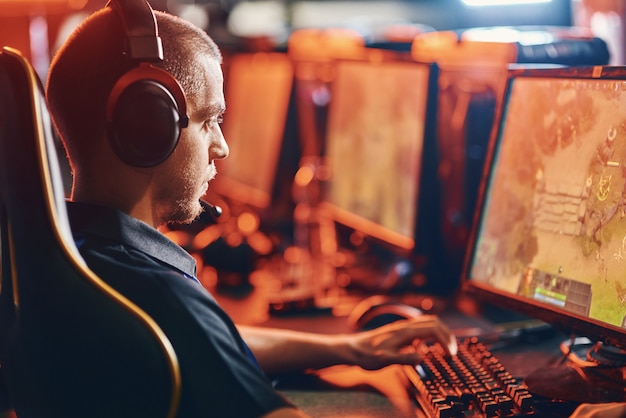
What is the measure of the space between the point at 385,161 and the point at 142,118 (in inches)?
37.8

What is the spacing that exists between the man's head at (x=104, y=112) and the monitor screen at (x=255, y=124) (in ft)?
4.19

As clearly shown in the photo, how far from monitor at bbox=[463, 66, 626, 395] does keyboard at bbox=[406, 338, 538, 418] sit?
122mm

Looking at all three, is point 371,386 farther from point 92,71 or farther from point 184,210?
point 92,71

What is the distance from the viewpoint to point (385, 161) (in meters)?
1.66

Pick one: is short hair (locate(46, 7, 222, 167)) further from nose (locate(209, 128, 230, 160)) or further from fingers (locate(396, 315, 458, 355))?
fingers (locate(396, 315, 458, 355))

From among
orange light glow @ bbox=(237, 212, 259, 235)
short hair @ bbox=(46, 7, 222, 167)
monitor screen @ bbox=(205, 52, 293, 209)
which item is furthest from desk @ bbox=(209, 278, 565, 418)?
monitor screen @ bbox=(205, 52, 293, 209)

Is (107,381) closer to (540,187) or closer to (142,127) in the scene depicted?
(142,127)

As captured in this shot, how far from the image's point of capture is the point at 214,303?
76 cm

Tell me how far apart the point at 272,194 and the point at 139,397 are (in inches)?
58.7

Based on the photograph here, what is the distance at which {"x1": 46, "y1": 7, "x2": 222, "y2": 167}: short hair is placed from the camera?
2.60ft

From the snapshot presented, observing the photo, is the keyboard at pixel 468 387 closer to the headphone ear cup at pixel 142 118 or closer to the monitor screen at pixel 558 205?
the monitor screen at pixel 558 205

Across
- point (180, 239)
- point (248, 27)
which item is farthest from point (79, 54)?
point (248, 27)

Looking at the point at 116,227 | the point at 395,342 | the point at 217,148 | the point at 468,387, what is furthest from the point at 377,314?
the point at 116,227

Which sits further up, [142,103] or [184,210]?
[142,103]
